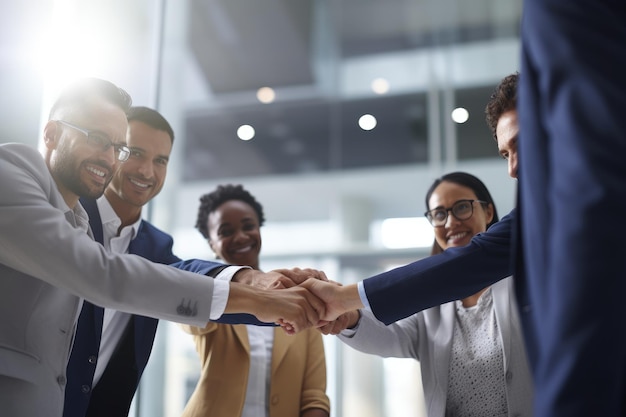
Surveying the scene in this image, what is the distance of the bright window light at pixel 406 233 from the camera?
12.4ft

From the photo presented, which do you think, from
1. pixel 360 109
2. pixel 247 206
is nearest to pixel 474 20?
pixel 360 109

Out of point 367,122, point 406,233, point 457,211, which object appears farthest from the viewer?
point 367,122

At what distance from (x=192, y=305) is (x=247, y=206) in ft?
4.25

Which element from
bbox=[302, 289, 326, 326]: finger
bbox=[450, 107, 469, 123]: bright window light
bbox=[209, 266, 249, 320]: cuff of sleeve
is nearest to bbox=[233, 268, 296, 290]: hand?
bbox=[302, 289, 326, 326]: finger

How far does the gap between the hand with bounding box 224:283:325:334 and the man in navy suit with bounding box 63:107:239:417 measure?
1.04 feet

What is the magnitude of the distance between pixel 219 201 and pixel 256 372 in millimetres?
756

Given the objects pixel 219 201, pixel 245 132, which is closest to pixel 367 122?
pixel 245 132

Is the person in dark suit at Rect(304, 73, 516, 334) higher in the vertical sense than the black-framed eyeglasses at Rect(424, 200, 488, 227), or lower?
lower

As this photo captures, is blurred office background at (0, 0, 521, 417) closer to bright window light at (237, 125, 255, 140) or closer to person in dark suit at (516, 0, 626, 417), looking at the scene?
bright window light at (237, 125, 255, 140)

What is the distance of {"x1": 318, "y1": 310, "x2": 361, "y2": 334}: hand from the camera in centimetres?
225

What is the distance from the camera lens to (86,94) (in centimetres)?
184

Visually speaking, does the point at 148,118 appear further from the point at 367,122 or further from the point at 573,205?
the point at 367,122

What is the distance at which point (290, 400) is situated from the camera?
2.41 metres

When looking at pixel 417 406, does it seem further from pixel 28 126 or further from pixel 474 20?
pixel 474 20
